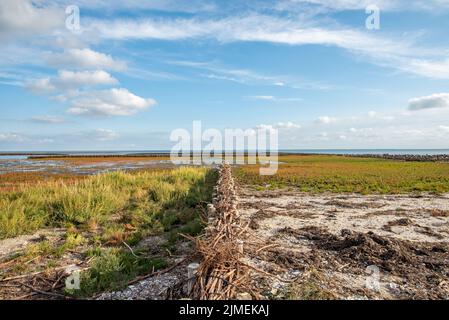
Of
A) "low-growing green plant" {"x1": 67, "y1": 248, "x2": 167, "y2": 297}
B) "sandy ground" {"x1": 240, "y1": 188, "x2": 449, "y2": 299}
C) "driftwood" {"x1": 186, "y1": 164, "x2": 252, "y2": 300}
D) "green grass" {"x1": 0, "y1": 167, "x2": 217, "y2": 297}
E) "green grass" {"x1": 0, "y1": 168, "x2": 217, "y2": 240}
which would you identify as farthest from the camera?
"green grass" {"x1": 0, "y1": 168, "x2": 217, "y2": 240}

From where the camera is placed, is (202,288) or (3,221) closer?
(202,288)

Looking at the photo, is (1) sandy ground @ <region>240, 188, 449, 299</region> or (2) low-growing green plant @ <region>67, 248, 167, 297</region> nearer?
(1) sandy ground @ <region>240, 188, 449, 299</region>

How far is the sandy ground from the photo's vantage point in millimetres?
4070

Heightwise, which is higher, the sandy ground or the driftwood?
the driftwood

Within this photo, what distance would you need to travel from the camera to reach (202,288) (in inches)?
133

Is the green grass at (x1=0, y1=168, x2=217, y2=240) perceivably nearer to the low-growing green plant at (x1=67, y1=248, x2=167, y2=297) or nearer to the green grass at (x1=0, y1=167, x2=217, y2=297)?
the green grass at (x1=0, y1=167, x2=217, y2=297)

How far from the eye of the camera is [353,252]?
5.46m

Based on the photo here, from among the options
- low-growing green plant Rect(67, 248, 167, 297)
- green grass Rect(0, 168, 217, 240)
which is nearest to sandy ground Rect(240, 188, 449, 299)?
low-growing green plant Rect(67, 248, 167, 297)

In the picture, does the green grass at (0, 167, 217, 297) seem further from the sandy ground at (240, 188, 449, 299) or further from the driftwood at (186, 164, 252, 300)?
the sandy ground at (240, 188, 449, 299)

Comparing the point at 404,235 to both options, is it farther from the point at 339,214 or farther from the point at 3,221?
the point at 3,221

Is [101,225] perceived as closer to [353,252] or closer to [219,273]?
[219,273]

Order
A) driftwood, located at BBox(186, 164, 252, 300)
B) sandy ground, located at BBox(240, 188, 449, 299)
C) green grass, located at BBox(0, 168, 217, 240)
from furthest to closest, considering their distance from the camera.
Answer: green grass, located at BBox(0, 168, 217, 240) < sandy ground, located at BBox(240, 188, 449, 299) < driftwood, located at BBox(186, 164, 252, 300)
